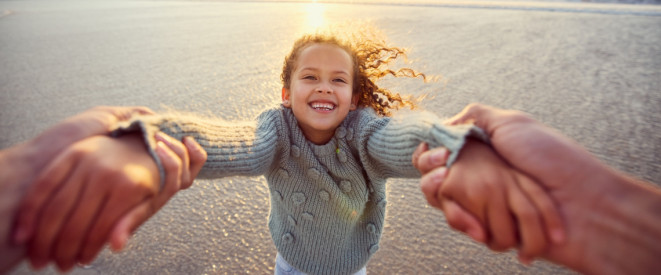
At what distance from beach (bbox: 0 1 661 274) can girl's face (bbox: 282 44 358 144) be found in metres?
0.44

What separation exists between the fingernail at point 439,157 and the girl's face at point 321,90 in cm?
44

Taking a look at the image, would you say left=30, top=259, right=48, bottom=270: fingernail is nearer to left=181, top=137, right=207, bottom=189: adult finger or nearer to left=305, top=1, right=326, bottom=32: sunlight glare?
left=181, top=137, right=207, bottom=189: adult finger

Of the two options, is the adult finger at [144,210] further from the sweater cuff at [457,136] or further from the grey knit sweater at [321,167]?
the sweater cuff at [457,136]

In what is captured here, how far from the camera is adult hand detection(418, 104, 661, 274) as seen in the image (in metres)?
0.53

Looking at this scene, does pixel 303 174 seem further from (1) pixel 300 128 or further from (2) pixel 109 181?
(2) pixel 109 181

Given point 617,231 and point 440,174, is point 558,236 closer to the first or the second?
point 617,231

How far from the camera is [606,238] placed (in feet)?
1.82

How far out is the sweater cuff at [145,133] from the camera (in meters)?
0.71

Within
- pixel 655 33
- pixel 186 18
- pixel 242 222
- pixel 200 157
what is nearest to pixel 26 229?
pixel 200 157

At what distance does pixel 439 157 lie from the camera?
745mm

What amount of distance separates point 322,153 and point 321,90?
0.62ft

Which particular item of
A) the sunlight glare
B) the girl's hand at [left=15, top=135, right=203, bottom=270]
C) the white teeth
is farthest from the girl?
the sunlight glare

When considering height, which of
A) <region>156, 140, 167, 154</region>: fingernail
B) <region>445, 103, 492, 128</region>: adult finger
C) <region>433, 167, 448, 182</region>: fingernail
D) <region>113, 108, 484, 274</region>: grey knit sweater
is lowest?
<region>113, 108, 484, 274</region>: grey knit sweater


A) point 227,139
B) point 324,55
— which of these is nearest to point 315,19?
point 324,55
